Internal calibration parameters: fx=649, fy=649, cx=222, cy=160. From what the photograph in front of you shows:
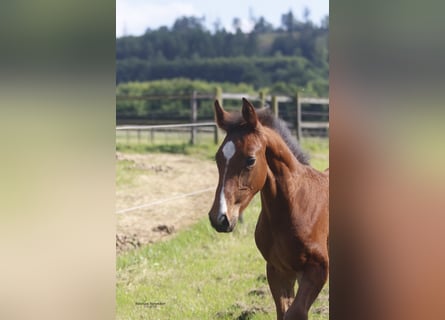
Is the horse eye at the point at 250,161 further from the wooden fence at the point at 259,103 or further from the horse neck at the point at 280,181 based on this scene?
the wooden fence at the point at 259,103

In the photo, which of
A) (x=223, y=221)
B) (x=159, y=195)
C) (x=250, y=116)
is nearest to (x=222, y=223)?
(x=223, y=221)

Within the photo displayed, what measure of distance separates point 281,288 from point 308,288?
0.71 ft

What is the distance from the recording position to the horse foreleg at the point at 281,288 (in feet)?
9.39

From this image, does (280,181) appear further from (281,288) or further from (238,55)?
(238,55)

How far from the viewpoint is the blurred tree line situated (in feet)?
42.7

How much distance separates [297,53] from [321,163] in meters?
6.81

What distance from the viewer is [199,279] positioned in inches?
146

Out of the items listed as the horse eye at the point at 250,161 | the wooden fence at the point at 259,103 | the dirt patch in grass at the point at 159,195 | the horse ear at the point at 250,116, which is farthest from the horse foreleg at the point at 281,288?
the wooden fence at the point at 259,103

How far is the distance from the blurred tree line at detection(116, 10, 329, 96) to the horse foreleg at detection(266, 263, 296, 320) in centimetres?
1012

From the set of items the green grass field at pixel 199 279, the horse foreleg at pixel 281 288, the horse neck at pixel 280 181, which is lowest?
the green grass field at pixel 199 279

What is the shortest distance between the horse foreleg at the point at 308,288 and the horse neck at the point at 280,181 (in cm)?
25

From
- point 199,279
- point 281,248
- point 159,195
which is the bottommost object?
point 199,279
